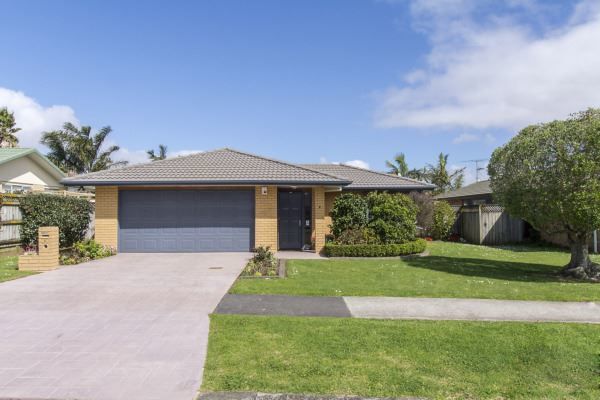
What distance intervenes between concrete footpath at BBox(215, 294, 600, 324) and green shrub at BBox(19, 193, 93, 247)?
33.5 feet

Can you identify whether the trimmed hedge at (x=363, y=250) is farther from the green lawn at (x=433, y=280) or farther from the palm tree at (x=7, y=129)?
the palm tree at (x=7, y=129)

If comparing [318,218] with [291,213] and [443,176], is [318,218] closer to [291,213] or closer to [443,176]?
[291,213]

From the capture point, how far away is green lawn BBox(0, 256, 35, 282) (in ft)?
33.4

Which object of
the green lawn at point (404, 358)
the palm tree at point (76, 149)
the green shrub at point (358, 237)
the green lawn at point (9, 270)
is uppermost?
the palm tree at point (76, 149)

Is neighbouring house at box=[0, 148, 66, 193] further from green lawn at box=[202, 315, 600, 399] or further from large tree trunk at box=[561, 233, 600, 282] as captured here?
large tree trunk at box=[561, 233, 600, 282]

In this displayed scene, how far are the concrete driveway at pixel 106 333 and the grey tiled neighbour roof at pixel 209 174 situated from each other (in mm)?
4794

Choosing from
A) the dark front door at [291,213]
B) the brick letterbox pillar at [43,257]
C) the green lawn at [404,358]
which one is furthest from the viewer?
the dark front door at [291,213]

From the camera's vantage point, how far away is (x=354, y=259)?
14.1 metres

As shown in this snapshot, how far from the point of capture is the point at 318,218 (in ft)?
51.3

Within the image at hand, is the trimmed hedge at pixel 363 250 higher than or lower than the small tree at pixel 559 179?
lower

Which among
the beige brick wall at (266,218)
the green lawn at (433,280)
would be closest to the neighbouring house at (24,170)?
the beige brick wall at (266,218)

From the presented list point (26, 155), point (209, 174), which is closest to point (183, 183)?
point (209, 174)

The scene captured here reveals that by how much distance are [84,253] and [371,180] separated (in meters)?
13.2

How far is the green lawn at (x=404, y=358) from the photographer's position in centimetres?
419
